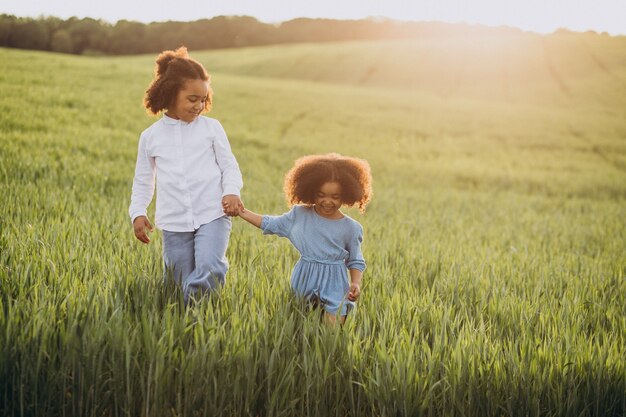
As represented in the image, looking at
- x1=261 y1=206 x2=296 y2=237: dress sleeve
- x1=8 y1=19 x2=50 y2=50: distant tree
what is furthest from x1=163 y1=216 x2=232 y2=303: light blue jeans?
x1=8 y1=19 x2=50 y2=50: distant tree

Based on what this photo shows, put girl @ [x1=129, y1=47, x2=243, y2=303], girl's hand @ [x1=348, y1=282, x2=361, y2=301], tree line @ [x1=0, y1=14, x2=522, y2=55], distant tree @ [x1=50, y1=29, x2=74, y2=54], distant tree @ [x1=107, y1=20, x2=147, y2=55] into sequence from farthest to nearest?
distant tree @ [x1=107, y1=20, x2=147, y2=55]
distant tree @ [x1=50, y1=29, x2=74, y2=54]
tree line @ [x1=0, y1=14, x2=522, y2=55]
girl @ [x1=129, y1=47, x2=243, y2=303]
girl's hand @ [x1=348, y1=282, x2=361, y2=301]

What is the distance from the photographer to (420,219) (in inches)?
309

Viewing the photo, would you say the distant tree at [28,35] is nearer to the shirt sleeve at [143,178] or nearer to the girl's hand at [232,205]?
the shirt sleeve at [143,178]

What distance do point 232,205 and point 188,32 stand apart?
2370 inches

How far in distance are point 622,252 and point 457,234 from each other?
1.92 metres

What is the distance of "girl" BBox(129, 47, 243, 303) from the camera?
3160 mm

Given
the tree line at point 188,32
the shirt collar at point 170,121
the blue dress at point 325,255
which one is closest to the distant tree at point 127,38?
the tree line at point 188,32

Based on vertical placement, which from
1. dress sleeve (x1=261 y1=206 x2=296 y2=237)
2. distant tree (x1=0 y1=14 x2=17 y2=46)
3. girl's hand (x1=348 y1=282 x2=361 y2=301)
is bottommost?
girl's hand (x1=348 y1=282 x2=361 y2=301)

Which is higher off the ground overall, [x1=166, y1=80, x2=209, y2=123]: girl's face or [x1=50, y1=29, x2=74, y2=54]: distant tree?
[x1=50, y1=29, x2=74, y2=54]: distant tree

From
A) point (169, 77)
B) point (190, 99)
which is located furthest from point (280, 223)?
point (169, 77)

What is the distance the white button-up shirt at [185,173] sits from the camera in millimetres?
3186

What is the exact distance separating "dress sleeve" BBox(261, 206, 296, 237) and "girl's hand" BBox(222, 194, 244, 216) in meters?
0.15

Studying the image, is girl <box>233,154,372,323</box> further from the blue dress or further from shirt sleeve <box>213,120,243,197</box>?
shirt sleeve <box>213,120,243,197</box>

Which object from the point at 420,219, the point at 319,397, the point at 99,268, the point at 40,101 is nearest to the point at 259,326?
the point at 319,397
